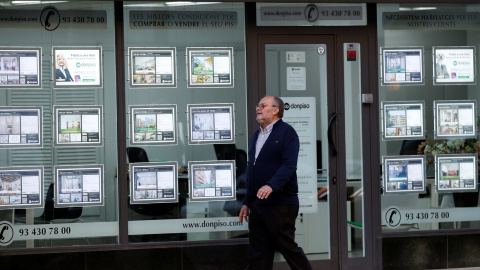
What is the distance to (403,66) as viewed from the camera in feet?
26.8

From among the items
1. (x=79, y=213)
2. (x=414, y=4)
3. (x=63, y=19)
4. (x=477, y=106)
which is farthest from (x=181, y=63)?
(x=477, y=106)

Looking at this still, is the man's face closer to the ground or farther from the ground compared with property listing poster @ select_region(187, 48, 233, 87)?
closer to the ground

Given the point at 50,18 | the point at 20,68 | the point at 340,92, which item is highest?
the point at 50,18

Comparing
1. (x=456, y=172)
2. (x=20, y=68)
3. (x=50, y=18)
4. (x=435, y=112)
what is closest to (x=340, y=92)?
(x=435, y=112)

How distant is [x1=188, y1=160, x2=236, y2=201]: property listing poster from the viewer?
783 centimetres

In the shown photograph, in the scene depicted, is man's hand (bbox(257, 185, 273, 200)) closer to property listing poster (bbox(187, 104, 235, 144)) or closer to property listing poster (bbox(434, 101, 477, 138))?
property listing poster (bbox(187, 104, 235, 144))

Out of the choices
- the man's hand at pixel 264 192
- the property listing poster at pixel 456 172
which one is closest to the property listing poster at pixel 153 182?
the man's hand at pixel 264 192

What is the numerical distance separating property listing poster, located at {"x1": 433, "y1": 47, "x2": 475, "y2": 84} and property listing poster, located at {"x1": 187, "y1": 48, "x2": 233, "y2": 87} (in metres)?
2.21

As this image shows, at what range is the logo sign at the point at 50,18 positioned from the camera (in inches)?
298

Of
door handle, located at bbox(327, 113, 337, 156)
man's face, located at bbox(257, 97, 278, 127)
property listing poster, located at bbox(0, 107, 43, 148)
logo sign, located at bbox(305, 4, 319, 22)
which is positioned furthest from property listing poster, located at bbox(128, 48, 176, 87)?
door handle, located at bbox(327, 113, 337, 156)

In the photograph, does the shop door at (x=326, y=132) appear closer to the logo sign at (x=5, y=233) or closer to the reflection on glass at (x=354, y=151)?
the reflection on glass at (x=354, y=151)

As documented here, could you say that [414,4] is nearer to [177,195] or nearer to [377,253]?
[377,253]

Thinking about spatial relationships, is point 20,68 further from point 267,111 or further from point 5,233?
point 267,111

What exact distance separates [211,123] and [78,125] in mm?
1313
